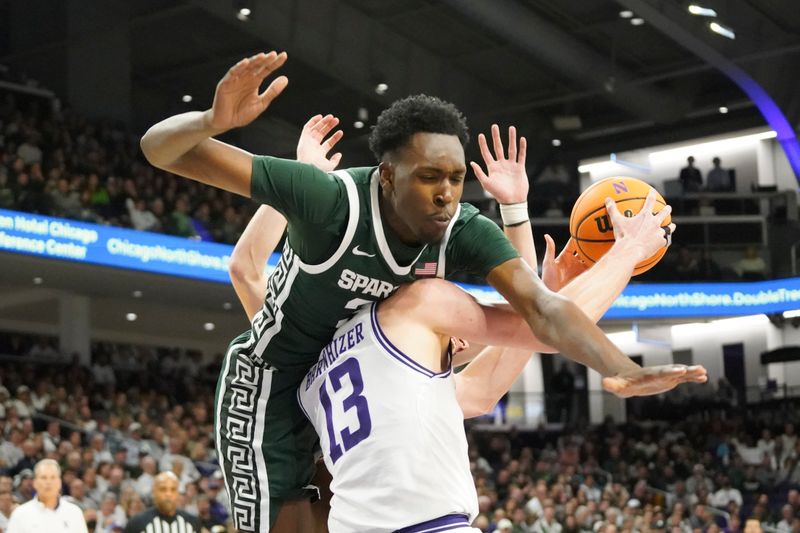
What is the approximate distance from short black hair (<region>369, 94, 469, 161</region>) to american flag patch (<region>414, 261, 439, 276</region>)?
0.39 m

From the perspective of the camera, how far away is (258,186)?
3557 millimetres

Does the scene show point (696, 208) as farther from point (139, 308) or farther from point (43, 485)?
point (43, 485)

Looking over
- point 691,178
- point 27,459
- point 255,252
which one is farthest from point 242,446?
point 691,178

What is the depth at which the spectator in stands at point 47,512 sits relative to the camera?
9016mm

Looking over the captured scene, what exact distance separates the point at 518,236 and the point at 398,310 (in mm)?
807

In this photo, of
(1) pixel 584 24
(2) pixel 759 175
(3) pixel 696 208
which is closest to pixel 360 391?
(1) pixel 584 24

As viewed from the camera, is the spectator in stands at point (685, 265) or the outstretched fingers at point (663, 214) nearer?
the outstretched fingers at point (663, 214)

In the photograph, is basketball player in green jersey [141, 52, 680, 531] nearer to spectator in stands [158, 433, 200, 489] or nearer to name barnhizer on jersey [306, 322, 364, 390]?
name barnhizer on jersey [306, 322, 364, 390]

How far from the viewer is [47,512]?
9.12 meters

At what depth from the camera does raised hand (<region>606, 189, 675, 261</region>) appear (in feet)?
13.5

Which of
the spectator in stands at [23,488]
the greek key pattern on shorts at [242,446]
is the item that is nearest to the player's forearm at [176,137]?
the greek key pattern on shorts at [242,446]

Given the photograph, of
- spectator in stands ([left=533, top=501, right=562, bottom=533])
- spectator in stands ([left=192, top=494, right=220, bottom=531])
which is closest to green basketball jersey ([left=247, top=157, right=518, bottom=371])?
spectator in stands ([left=192, top=494, right=220, bottom=531])

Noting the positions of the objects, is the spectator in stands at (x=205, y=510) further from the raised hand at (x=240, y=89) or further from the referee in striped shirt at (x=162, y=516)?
the raised hand at (x=240, y=89)

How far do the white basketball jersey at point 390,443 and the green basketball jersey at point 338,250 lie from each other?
143 millimetres
